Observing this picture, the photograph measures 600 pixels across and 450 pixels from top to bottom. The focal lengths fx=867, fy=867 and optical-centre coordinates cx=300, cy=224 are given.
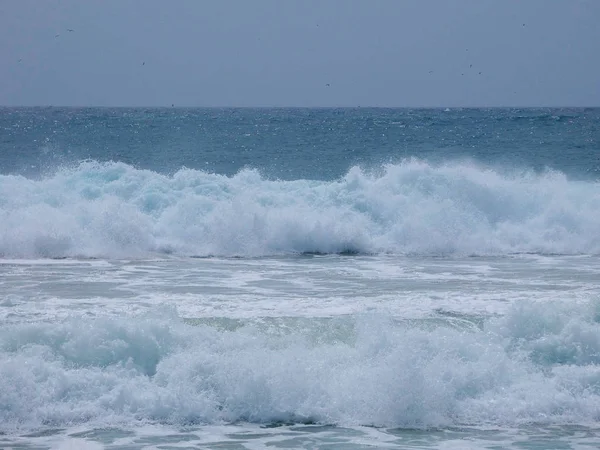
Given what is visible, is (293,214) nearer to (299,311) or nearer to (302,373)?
(299,311)

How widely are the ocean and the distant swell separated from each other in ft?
0.19

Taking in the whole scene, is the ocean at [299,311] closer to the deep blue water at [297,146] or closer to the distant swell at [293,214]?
the distant swell at [293,214]

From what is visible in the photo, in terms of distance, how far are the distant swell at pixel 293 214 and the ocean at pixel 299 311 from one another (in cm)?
6

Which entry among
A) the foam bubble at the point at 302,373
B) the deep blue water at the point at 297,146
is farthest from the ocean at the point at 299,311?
the deep blue water at the point at 297,146

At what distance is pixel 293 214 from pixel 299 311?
8.38 meters

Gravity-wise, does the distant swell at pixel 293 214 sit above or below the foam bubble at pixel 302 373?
above

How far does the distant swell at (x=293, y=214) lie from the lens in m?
18.9

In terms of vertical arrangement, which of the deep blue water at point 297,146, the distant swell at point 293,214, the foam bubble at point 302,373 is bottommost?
the foam bubble at point 302,373

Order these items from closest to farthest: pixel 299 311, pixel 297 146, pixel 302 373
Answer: pixel 302 373, pixel 299 311, pixel 297 146

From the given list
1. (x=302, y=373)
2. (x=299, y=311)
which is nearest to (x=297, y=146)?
(x=299, y=311)

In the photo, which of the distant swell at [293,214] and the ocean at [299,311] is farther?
the distant swell at [293,214]

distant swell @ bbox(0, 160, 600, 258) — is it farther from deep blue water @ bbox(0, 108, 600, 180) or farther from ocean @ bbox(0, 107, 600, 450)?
deep blue water @ bbox(0, 108, 600, 180)

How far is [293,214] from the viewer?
2075cm

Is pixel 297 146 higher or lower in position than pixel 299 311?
higher
